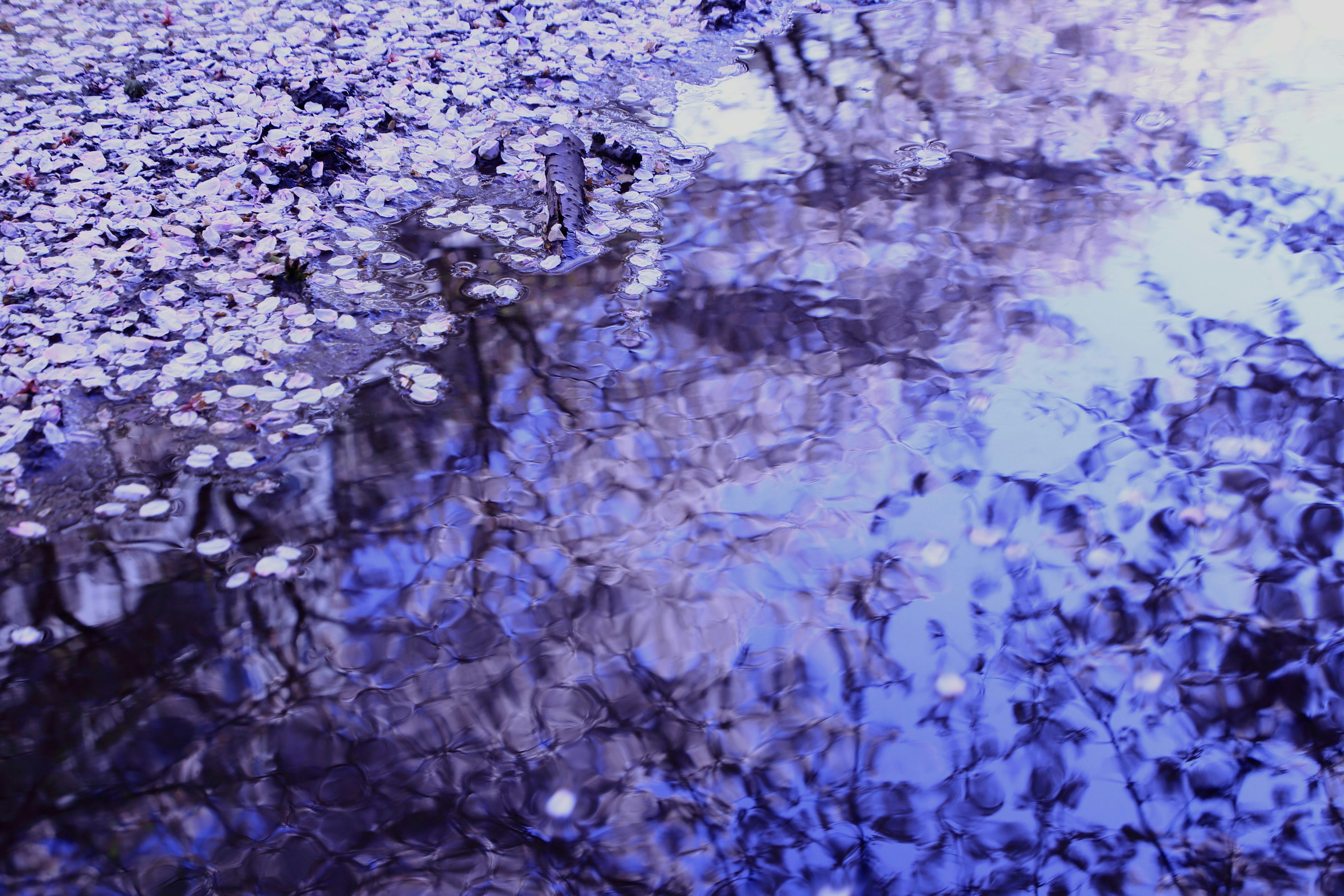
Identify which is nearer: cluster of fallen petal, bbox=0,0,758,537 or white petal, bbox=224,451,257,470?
white petal, bbox=224,451,257,470

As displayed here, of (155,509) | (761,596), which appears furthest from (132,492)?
(761,596)

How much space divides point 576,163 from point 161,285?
1887mm

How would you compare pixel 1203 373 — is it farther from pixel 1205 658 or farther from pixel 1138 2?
pixel 1138 2

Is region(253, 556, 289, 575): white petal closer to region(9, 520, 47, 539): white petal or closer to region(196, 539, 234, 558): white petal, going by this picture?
region(196, 539, 234, 558): white petal

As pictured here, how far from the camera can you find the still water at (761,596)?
2.15 metres

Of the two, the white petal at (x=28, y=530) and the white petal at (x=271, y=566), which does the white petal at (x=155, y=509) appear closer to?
the white petal at (x=28, y=530)

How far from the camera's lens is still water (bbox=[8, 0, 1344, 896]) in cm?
215

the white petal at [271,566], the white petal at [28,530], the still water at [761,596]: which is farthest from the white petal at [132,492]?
the white petal at [271,566]

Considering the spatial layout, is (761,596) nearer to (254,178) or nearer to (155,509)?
(155,509)

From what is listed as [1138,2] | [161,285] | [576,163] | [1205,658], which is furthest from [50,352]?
[1138,2]

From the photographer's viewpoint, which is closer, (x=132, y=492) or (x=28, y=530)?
(x=28, y=530)

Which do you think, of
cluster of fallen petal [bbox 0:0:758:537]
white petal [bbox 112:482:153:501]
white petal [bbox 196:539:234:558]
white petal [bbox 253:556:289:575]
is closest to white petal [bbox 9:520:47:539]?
cluster of fallen petal [bbox 0:0:758:537]

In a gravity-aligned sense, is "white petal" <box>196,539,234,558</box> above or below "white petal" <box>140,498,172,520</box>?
below

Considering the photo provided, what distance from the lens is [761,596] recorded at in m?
2.71
